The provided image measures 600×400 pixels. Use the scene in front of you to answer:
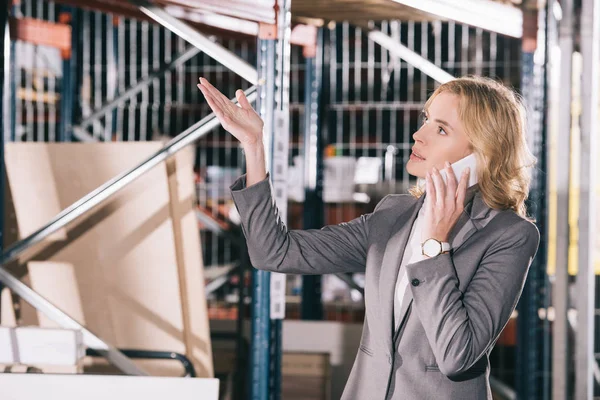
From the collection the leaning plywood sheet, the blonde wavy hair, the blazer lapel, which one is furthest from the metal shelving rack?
the blonde wavy hair

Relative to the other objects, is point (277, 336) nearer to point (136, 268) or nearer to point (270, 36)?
point (136, 268)

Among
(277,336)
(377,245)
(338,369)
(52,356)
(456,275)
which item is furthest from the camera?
(338,369)

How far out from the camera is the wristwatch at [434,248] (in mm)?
1680

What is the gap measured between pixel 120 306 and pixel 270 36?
147 cm

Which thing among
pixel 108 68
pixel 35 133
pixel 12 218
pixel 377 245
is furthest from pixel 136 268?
pixel 35 133

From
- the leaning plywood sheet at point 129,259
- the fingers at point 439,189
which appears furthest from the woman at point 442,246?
the leaning plywood sheet at point 129,259

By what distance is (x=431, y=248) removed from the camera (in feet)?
5.53

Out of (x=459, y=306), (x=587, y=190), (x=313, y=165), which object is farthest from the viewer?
(x=313, y=165)

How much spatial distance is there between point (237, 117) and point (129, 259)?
5.29ft

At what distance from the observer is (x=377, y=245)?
2016mm

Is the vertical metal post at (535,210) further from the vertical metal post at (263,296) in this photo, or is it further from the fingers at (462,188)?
the fingers at (462,188)

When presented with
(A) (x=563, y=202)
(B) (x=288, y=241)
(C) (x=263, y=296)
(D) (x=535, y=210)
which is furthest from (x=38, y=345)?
(D) (x=535, y=210)

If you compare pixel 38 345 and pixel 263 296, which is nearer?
pixel 38 345

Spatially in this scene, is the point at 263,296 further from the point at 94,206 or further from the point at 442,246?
the point at 442,246
